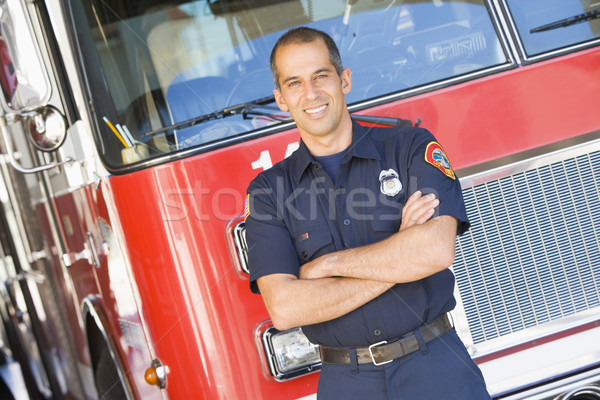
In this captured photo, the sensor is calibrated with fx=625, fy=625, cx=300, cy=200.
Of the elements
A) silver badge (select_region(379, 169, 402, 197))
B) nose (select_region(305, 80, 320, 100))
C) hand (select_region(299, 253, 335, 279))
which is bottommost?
hand (select_region(299, 253, 335, 279))

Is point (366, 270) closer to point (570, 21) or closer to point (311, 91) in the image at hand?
point (311, 91)

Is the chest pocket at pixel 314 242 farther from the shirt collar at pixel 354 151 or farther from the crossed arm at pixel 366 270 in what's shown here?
the shirt collar at pixel 354 151

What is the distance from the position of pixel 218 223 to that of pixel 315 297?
2.05ft

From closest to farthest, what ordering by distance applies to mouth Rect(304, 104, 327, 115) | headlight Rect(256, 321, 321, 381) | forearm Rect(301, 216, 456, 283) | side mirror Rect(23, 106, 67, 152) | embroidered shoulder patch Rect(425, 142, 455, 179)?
1. forearm Rect(301, 216, 456, 283)
2. embroidered shoulder patch Rect(425, 142, 455, 179)
3. mouth Rect(304, 104, 327, 115)
4. headlight Rect(256, 321, 321, 381)
5. side mirror Rect(23, 106, 67, 152)

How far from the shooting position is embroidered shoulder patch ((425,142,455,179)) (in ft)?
6.82

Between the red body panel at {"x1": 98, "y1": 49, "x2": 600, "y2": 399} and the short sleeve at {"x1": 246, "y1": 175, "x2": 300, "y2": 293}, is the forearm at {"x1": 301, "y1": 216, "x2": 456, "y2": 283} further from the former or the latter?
the red body panel at {"x1": 98, "y1": 49, "x2": 600, "y2": 399}

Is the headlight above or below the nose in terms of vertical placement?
below

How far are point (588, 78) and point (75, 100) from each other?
2.20 metres

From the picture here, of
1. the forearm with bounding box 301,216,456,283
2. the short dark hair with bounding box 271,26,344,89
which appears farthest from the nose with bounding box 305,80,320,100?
the forearm with bounding box 301,216,456,283

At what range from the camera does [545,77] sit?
8.73ft

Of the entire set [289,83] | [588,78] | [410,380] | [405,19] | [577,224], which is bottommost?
[410,380]

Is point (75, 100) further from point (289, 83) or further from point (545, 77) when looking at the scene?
point (545, 77)

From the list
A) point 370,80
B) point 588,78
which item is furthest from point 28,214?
point 588,78

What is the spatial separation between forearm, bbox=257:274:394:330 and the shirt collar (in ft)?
1.28
